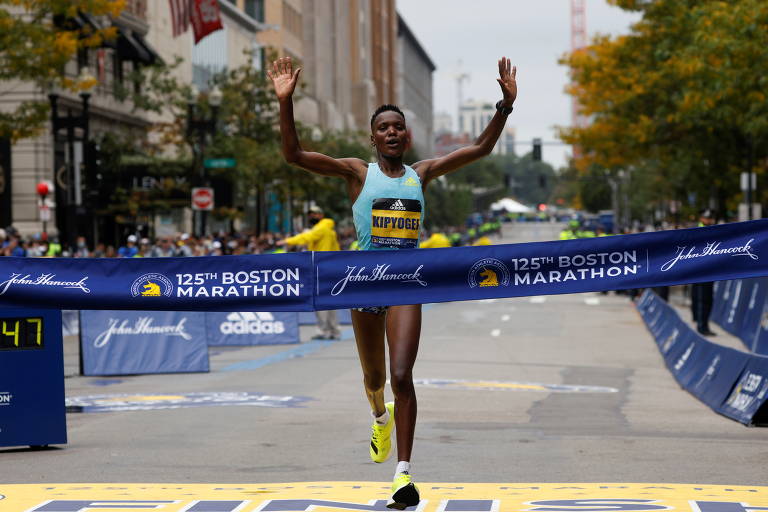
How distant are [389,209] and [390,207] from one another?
0.02 metres

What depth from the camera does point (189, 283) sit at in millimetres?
8148

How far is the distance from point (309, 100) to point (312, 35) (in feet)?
23.9

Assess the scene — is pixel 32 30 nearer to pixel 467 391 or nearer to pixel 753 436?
pixel 467 391

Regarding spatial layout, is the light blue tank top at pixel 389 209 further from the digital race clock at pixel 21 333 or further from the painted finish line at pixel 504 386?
the painted finish line at pixel 504 386

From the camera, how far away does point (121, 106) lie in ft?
160

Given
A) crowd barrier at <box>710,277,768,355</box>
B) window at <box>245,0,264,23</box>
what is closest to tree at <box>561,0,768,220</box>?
crowd barrier at <box>710,277,768,355</box>

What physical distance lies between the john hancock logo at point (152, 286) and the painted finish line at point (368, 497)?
1.13 metres

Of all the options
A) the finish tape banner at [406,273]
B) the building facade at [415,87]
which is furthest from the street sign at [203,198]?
the building facade at [415,87]

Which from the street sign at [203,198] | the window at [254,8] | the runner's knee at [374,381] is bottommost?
the runner's knee at [374,381]

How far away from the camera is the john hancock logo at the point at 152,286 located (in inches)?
322

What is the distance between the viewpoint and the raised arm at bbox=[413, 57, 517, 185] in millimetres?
7914

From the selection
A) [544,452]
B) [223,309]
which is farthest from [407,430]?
[544,452]

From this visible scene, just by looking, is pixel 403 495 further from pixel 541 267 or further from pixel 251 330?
pixel 251 330

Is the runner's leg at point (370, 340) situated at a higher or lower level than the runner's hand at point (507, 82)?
lower
